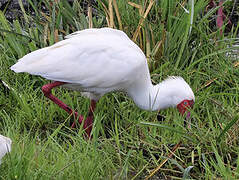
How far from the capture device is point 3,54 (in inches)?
173

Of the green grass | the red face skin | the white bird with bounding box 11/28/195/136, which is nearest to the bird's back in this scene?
the white bird with bounding box 11/28/195/136

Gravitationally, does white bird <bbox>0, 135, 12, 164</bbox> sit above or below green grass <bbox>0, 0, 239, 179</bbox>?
above

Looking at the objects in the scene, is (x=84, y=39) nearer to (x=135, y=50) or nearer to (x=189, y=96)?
(x=135, y=50)

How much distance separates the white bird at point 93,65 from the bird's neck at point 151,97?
0.05 m

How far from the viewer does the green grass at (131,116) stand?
2.93 metres

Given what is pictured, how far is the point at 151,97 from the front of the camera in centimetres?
401

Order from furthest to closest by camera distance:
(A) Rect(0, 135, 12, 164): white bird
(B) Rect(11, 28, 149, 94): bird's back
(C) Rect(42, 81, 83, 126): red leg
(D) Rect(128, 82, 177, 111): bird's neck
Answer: (D) Rect(128, 82, 177, 111): bird's neck < (C) Rect(42, 81, 83, 126): red leg < (B) Rect(11, 28, 149, 94): bird's back < (A) Rect(0, 135, 12, 164): white bird

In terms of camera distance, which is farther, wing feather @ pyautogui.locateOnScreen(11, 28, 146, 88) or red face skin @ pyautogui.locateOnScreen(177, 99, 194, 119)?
red face skin @ pyautogui.locateOnScreen(177, 99, 194, 119)

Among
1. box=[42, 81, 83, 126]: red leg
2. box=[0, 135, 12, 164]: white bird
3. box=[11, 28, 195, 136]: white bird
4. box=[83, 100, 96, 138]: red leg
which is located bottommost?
box=[83, 100, 96, 138]: red leg

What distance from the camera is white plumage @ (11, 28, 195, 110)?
143 inches

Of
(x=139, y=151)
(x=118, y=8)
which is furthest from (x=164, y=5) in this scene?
(x=139, y=151)

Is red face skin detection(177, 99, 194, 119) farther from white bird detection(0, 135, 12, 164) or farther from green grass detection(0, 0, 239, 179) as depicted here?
white bird detection(0, 135, 12, 164)

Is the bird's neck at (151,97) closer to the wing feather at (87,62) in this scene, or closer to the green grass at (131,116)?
the green grass at (131,116)

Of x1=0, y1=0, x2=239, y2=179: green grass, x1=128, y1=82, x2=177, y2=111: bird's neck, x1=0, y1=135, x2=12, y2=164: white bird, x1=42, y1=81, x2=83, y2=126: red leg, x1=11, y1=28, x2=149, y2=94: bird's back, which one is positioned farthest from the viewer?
x1=128, y1=82, x2=177, y2=111: bird's neck
